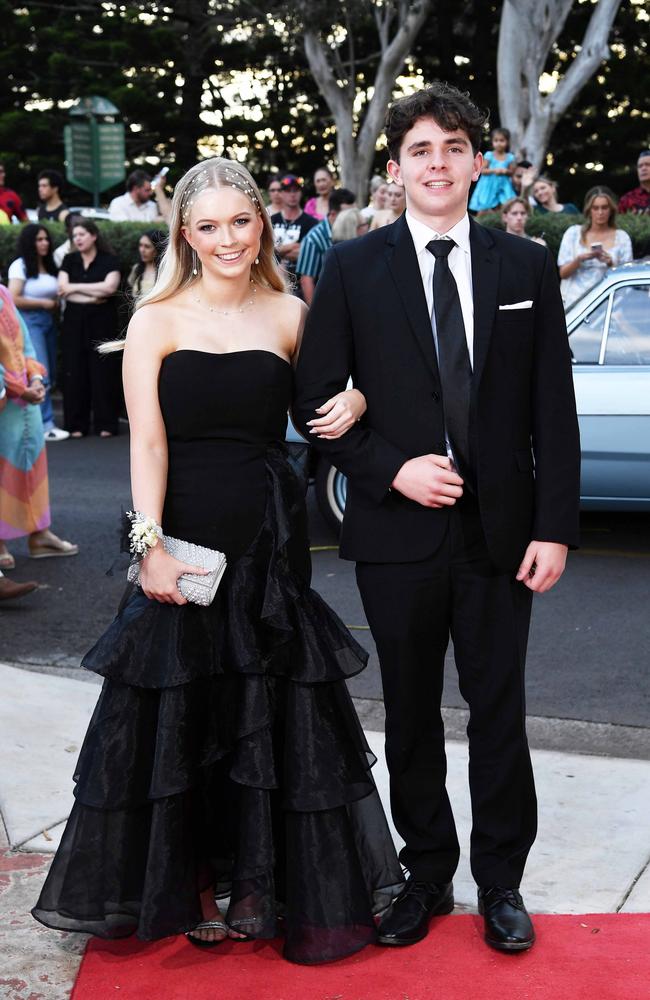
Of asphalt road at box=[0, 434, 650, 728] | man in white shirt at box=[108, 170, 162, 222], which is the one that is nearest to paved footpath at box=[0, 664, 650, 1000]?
asphalt road at box=[0, 434, 650, 728]

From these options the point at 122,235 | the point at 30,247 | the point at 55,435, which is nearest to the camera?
the point at 30,247

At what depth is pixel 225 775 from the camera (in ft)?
11.3

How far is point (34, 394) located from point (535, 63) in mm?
16971

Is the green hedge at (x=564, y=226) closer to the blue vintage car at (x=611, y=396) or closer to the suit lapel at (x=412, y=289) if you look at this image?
the blue vintage car at (x=611, y=396)

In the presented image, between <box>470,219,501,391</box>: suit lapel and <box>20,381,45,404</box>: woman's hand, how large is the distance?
462 cm

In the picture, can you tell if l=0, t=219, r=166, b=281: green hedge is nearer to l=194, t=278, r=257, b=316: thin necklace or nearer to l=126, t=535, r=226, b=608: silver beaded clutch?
l=194, t=278, r=257, b=316: thin necklace

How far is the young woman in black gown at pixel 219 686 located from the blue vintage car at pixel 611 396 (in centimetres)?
456

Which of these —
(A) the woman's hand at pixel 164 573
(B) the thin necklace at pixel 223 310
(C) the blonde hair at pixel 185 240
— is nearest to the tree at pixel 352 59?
(C) the blonde hair at pixel 185 240

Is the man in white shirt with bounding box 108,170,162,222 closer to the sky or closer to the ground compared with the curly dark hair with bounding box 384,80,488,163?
closer to the ground

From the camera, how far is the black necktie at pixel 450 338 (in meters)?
3.32

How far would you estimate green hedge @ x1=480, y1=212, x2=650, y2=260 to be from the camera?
11.7 m

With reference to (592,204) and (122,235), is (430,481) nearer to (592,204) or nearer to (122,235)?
(592,204)

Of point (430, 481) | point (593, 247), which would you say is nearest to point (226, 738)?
point (430, 481)

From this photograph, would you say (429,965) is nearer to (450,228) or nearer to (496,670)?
(496,670)
